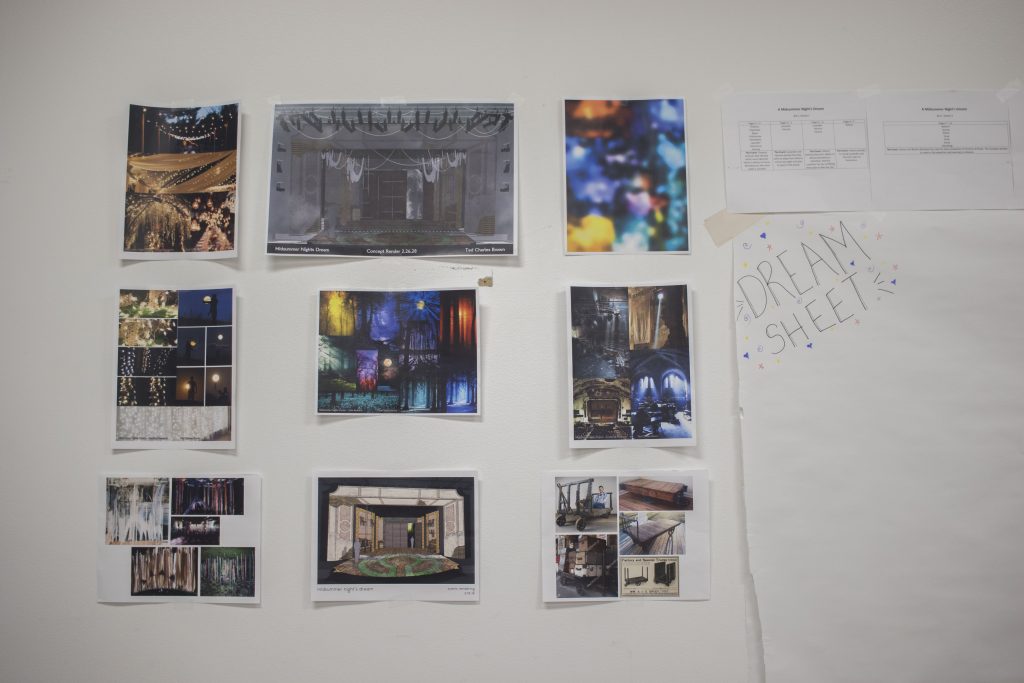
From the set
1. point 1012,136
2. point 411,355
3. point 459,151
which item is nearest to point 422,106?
point 459,151

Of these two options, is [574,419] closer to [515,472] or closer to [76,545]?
[515,472]

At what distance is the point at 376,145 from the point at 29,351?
2.42 feet

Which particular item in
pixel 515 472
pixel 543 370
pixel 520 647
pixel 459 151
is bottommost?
pixel 520 647

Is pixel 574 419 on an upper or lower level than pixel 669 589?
upper

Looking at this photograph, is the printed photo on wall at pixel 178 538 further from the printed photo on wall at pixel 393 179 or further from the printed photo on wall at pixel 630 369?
the printed photo on wall at pixel 630 369

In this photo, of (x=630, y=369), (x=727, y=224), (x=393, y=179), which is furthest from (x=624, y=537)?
(x=393, y=179)

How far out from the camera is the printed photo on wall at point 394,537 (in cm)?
107

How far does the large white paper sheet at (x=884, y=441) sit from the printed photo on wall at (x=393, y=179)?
0.48 m

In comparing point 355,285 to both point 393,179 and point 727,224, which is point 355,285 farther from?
point 727,224

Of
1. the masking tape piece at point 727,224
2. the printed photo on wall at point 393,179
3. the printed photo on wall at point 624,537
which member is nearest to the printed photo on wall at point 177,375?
the printed photo on wall at point 393,179

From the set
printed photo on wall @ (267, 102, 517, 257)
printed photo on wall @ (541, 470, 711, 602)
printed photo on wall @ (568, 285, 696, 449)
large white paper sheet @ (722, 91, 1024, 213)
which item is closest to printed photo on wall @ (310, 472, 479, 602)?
printed photo on wall @ (541, 470, 711, 602)

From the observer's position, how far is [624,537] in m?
1.08

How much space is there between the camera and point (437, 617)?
1.07 m

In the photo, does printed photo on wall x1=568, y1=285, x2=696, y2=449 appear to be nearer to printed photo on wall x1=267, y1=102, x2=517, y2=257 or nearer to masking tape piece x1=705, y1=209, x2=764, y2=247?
masking tape piece x1=705, y1=209, x2=764, y2=247
